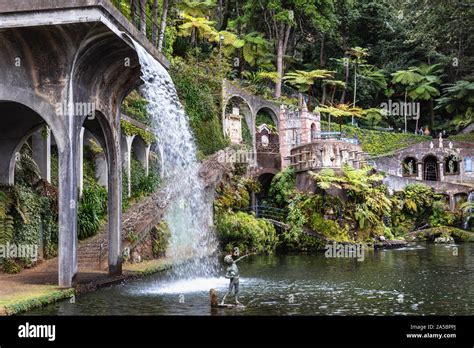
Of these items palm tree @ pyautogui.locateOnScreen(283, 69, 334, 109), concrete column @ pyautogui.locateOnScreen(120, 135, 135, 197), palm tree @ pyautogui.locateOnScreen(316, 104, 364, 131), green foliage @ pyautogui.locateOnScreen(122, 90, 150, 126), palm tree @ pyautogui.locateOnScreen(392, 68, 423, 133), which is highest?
palm tree @ pyautogui.locateOnScreen(392, 68, 423, 133)

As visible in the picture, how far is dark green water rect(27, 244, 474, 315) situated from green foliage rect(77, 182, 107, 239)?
3.86 meters

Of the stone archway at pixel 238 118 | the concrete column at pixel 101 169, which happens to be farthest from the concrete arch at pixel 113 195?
the stone archway at pixel 238 118

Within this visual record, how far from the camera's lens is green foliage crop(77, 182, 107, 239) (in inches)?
805

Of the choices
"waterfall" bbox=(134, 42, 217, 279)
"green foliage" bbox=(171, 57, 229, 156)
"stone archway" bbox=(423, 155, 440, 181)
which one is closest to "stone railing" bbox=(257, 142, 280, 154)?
"green foliage" bbox=(171, 57, 229, 156)

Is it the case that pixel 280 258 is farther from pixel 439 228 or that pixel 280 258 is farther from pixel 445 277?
pixel 439 228

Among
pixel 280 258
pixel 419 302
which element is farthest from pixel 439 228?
pixel 419 302

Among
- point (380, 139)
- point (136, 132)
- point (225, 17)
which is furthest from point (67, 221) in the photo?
point (225, 17)

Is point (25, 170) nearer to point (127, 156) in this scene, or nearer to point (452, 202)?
point (127, 156)

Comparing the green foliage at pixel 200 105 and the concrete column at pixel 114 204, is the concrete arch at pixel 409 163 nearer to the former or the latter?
the green foliage at pixel 200 105

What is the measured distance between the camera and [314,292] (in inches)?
575

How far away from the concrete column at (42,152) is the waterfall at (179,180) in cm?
382

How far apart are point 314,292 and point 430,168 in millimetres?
35759

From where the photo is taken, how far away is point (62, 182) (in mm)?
13859

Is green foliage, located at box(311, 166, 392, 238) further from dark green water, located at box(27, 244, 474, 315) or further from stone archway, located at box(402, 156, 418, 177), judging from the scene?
stone archway, located at box(402, 156, 418, 177)
